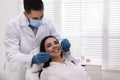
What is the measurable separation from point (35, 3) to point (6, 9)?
159 cm

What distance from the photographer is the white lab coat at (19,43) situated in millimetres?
1645

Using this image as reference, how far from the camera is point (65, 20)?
2.93m

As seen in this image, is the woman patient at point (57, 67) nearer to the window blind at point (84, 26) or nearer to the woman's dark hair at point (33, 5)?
the woman's dark hair at point (33, 5)

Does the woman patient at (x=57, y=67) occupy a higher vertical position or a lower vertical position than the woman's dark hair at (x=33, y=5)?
lower

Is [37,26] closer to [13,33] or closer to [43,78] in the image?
[13,33]

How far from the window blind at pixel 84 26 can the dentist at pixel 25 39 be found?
1.06m

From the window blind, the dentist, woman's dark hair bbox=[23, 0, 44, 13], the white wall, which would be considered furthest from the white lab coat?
the white wall

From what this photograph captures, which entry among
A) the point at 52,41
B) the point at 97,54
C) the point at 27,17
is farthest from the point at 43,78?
the point at 97,54

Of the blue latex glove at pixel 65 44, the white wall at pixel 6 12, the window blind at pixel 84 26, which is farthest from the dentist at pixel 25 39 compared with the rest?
the white wall at pixel 6 12

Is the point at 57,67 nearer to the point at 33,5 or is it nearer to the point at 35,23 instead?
the point at 35,23

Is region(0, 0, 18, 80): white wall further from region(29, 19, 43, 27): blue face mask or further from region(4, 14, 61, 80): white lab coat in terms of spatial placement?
region(29, 19, 43, 27): blue face mask

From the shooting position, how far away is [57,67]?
5.89ft

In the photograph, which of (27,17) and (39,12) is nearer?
(39,12)

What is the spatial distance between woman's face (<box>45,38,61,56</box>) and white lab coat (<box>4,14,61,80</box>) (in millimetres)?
76
